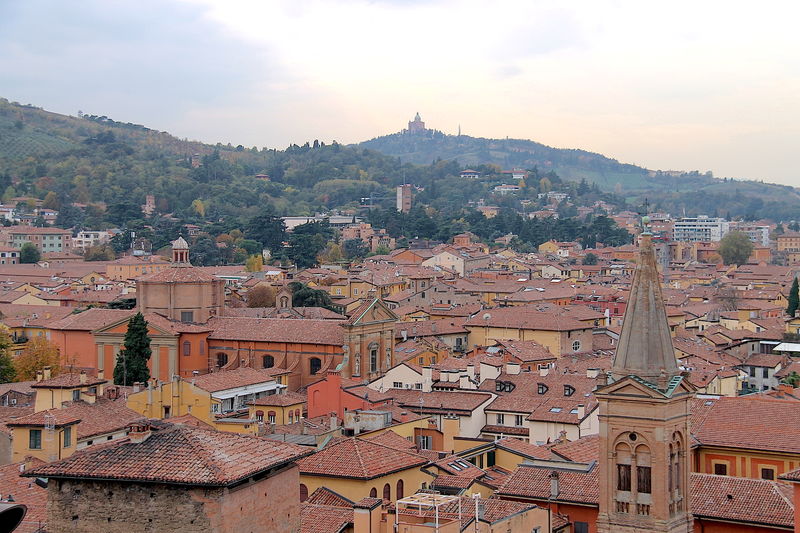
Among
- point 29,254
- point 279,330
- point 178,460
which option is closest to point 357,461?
point 178,460

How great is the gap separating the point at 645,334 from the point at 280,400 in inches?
711

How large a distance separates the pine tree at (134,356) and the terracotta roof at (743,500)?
1081 inches

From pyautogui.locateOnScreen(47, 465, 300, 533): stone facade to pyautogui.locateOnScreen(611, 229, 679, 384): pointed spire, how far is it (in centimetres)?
842

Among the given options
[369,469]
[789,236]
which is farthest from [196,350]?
[789,236]

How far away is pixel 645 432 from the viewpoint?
2036 cm

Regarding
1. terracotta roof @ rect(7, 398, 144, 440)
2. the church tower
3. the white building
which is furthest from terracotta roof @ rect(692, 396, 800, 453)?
the white building

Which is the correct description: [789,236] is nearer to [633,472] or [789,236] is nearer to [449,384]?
[449,384]

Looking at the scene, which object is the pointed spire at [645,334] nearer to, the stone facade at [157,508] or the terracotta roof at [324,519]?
the terracotta roof at [324,519]

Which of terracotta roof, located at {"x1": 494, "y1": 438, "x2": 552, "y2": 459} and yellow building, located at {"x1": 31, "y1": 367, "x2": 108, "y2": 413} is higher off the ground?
yellow building, located at {"x1": 31, "y1": 367, "x2": 108, "y2": 413}

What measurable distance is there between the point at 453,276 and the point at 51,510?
74928 mm

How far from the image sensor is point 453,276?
8869cm

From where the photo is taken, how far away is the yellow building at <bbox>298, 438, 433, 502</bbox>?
22844 mm

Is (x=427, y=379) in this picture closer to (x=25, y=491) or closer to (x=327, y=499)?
(x=327, y=499)

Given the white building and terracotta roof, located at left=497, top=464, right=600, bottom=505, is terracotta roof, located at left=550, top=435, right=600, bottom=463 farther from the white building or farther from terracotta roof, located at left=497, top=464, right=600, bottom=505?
the white building
